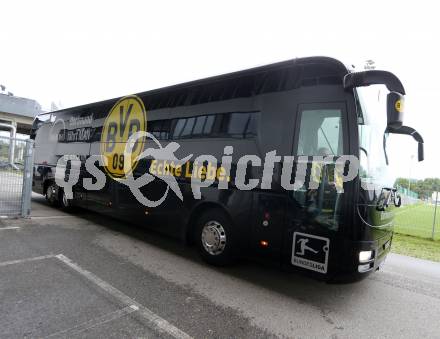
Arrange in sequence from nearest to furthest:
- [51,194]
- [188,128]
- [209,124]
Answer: [209,124] → [188,128] → [51,194]

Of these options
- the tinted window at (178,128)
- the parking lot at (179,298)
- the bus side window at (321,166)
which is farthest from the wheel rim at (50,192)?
the bus side window at (321,166)

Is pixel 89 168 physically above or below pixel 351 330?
above

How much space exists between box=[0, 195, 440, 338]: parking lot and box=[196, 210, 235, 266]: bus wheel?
0.20 metres

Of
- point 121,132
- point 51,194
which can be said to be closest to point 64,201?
point 51,194

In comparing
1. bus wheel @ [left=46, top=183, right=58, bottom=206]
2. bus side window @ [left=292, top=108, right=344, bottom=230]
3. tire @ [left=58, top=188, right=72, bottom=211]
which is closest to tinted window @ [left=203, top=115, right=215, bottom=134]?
bus side window @ [left=292, top=108, right=344, bottom=230]

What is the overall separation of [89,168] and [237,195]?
15.6 ft

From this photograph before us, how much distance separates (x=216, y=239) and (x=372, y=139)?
2615 millimetres

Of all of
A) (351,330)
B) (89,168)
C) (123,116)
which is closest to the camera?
(351,330)

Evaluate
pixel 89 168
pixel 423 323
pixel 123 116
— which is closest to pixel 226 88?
pixel 123 116

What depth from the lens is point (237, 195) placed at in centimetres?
440

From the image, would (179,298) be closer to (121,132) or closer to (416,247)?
(121,132)

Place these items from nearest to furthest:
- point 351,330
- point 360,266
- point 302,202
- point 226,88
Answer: point 351,330
point 360,266
point 302,202
point 226,88

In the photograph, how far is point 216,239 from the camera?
467 centimetres

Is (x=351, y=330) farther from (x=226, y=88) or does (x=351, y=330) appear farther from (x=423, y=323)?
(x=226, y=88)
